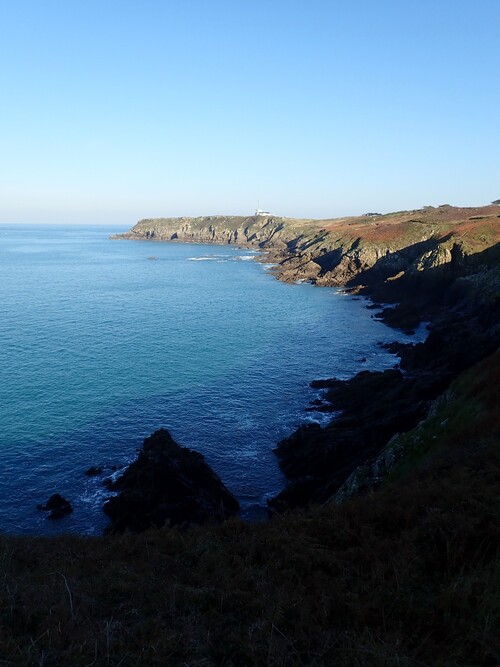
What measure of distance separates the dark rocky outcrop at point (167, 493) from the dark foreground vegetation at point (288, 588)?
37.6ft

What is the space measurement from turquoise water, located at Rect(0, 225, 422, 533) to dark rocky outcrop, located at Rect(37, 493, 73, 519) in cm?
57

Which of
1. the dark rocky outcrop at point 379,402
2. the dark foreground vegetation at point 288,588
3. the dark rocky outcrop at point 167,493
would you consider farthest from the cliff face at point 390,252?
the dark foreground vegetation at point 288,588

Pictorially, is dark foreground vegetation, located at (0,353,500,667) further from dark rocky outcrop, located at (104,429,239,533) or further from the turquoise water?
the turquoise water

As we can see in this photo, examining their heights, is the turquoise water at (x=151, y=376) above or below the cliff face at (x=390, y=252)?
below

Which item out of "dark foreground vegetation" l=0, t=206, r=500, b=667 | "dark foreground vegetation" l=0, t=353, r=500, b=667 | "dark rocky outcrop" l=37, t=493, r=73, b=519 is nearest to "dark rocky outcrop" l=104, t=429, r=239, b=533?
"dark rocky outcrop" l=37, t=493, r=73, b=519

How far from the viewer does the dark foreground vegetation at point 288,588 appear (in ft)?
26.4

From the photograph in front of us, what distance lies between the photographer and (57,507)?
29656mm

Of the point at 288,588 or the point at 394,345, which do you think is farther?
the point at 394,345

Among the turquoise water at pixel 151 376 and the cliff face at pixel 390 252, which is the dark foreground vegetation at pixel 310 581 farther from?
the cliff face at pixel 390 252

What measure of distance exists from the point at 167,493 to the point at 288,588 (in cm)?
1950

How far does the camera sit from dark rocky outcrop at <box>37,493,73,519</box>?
2904cm

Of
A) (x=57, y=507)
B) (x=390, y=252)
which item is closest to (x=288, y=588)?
(x=57, y=507)

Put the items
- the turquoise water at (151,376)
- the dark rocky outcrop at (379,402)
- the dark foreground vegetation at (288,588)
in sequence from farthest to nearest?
the turquoise water at (151,376) → the dark rocky outcrop at (379,402) → the dark foreground vegetation at (288,588)

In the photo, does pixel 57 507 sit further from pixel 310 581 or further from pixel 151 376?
pixel 310 581
